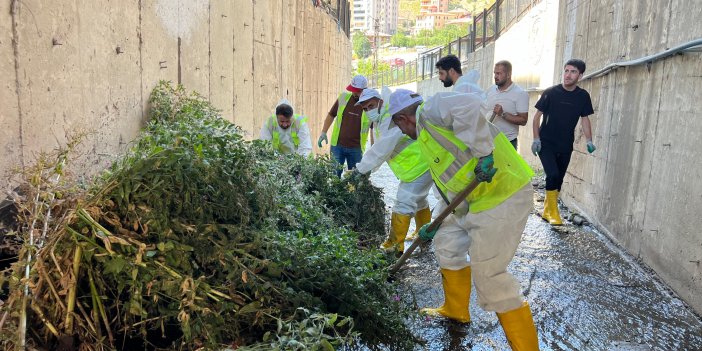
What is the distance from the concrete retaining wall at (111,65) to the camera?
3.15 metres

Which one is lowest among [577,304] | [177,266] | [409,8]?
[577,304]

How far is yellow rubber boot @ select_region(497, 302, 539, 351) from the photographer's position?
126 inches

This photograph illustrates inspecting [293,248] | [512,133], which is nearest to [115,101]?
[293,248]

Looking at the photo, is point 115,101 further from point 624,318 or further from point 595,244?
point 595,244

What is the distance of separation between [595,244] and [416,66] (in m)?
28.7

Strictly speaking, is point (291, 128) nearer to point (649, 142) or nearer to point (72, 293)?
point (649, 142)

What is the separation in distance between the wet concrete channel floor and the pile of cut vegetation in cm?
79

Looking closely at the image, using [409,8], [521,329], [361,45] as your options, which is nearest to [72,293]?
[521,329]

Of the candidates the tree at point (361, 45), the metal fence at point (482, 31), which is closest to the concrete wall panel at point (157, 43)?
the metal fence at point (482, 31)

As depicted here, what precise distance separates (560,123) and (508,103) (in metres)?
0.64

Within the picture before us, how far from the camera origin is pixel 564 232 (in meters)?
6.46

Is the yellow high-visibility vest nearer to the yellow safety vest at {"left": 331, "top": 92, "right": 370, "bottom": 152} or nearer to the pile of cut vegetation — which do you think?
the yellow safety vest at {"left": 331, "top": 92, "right": 370, "bottom": 152}

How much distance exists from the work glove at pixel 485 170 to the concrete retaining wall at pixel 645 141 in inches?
78.0

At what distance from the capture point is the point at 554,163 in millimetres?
6617
